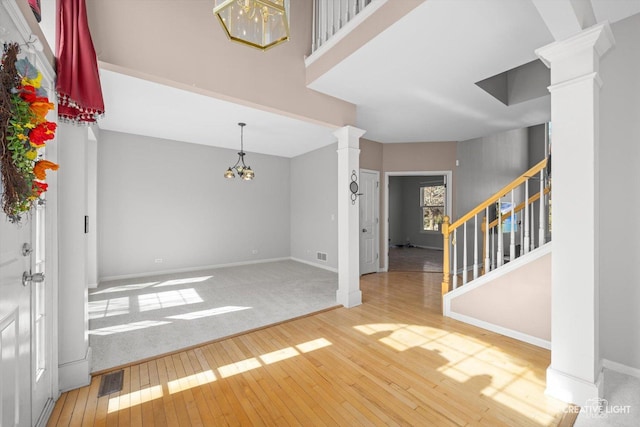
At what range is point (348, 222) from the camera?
379 cm

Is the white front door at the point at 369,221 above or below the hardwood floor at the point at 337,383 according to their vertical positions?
above

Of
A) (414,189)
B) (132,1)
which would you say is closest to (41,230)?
(132,1)

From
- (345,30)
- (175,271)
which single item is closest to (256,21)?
(345,30)

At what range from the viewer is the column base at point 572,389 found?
1.79 metres

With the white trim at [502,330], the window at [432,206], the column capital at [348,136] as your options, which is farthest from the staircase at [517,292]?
the window at [432,206]

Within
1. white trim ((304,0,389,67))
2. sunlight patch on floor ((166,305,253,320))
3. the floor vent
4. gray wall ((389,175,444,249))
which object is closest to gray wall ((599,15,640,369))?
white trim ((304,0,389,67))

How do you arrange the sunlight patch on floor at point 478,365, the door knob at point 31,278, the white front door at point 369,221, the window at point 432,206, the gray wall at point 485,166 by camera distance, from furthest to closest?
the window at point 432,206, the gray wall at point 485,166, the white front door at point 369,221, the sunlight patch on floor at point 478,365, the door knob at point 31,278

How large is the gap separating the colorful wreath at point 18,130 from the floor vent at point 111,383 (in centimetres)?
155

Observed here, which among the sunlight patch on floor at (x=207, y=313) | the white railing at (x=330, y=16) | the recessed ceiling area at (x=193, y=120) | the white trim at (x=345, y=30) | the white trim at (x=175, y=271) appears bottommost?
the sunlight patch on floor at (x=207, y=313)

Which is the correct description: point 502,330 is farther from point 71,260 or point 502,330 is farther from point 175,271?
point 175,271

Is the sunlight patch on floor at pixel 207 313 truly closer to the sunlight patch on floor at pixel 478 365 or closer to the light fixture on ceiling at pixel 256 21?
the sunlight patch on floor at pixel 478 365

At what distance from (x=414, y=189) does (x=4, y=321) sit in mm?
10084

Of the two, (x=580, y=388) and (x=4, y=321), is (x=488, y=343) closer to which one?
(x=580, y=388)

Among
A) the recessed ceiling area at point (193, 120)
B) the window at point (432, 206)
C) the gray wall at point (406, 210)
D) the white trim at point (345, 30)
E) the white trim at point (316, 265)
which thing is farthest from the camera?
the gray wall at point (406, 210)
